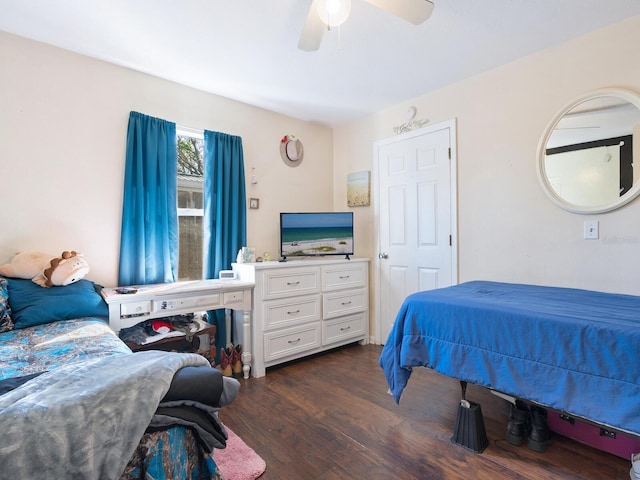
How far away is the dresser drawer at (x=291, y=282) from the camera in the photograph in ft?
9.34

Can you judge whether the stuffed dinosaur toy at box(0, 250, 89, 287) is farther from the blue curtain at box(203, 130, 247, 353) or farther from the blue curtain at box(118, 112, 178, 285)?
the blue curtain at box(203, 130, 247, 353)

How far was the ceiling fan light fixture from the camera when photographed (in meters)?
1.66

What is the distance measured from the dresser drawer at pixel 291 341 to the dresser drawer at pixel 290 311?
63mm

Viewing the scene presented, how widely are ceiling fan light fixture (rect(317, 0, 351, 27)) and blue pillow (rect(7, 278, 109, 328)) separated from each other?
2158mm

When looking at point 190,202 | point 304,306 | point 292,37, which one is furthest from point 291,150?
point 304,306

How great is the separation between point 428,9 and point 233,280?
2360 mm

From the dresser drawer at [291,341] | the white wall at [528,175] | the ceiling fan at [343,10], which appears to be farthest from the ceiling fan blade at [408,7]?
the dresser drawer at [291,341]

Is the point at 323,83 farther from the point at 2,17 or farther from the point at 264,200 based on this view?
the point at 2,17

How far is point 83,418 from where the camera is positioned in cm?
82

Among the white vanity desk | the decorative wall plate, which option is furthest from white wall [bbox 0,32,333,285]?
the decorative wall plate

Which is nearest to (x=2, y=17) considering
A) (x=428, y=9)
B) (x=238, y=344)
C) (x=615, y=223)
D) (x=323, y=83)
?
(x=323, y=83)

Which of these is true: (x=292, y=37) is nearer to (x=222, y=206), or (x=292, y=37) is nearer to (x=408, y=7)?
(x=408, y=7)

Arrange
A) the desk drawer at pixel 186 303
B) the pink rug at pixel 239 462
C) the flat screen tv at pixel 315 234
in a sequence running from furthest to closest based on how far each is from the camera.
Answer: the flat screen tv at pixel 315 234, the desk drawer at pixel 186 303, the pink rug at pixel 239 462

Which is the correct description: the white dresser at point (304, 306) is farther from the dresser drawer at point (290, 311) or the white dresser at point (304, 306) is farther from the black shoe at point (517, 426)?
the black shoe at point (517, 426)
